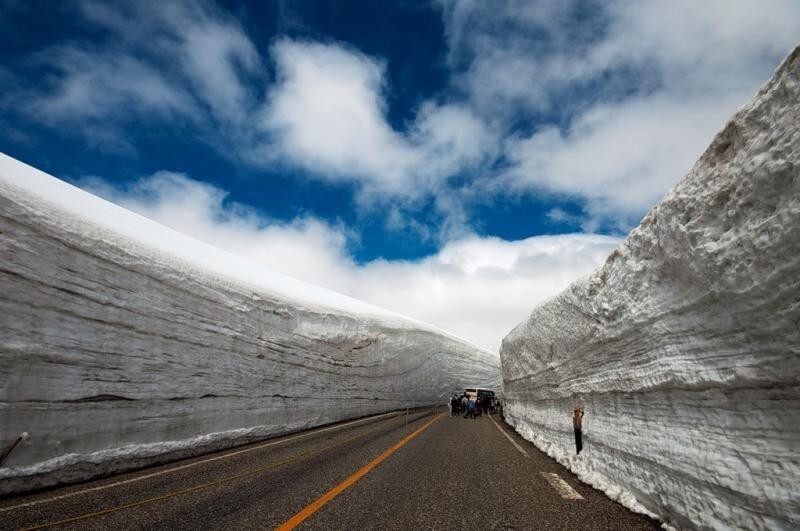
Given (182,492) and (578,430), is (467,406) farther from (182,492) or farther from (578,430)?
(182,492)

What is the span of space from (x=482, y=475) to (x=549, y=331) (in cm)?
695

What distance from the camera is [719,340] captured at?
12.3 feet

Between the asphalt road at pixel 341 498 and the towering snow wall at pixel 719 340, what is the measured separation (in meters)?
0.72

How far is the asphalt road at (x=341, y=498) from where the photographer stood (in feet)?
13.6

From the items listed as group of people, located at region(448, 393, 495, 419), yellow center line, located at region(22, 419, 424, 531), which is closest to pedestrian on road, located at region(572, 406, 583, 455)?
yellow center line, located at region(22, 419, 424, 531)

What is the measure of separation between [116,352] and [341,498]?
765 centimetres

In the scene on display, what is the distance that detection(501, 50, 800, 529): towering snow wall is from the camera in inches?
116

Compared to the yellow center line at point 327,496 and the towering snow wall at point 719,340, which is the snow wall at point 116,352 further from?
the towering snow wall at point 719,340

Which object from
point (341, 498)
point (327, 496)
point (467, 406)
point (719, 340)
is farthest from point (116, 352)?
point (467, 406)

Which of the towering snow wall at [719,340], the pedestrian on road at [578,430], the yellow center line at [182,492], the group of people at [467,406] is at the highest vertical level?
the towering snow wall at [719,340]

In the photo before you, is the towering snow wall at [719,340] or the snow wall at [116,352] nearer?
the towering snow wall at [719,340]

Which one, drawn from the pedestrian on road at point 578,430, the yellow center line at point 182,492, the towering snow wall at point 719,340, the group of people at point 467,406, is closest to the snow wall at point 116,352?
the yellow center line at point 182,492

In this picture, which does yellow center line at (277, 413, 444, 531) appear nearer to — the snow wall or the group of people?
the snow wall

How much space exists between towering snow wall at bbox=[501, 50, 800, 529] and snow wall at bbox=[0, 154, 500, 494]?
371 inches
